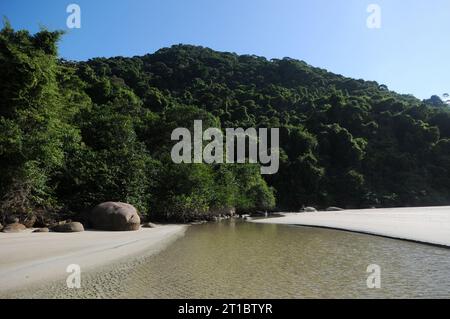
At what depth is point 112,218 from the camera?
2255 centimetres

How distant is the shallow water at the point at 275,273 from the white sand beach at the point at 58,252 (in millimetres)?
854

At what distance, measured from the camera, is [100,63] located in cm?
7912

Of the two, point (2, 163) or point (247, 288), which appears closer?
point (247, 288)

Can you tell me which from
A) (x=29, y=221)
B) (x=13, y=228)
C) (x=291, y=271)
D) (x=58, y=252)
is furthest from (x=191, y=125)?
(x=291, y=271)

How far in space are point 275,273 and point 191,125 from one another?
3077 centimetres

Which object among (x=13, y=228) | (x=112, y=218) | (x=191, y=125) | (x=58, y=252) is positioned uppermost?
(x=191, y=125)

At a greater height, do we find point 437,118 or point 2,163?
point 437,118

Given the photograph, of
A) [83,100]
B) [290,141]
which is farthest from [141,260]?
[290,141]

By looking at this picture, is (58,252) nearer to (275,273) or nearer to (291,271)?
(275,273)

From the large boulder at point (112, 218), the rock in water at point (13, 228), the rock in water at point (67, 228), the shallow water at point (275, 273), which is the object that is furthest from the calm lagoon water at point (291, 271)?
the rock in water at point (13, 228)

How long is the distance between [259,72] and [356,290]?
9205 cm

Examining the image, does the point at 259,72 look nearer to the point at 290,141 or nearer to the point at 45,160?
the point at 290,141

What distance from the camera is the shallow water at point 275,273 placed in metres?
8.96
